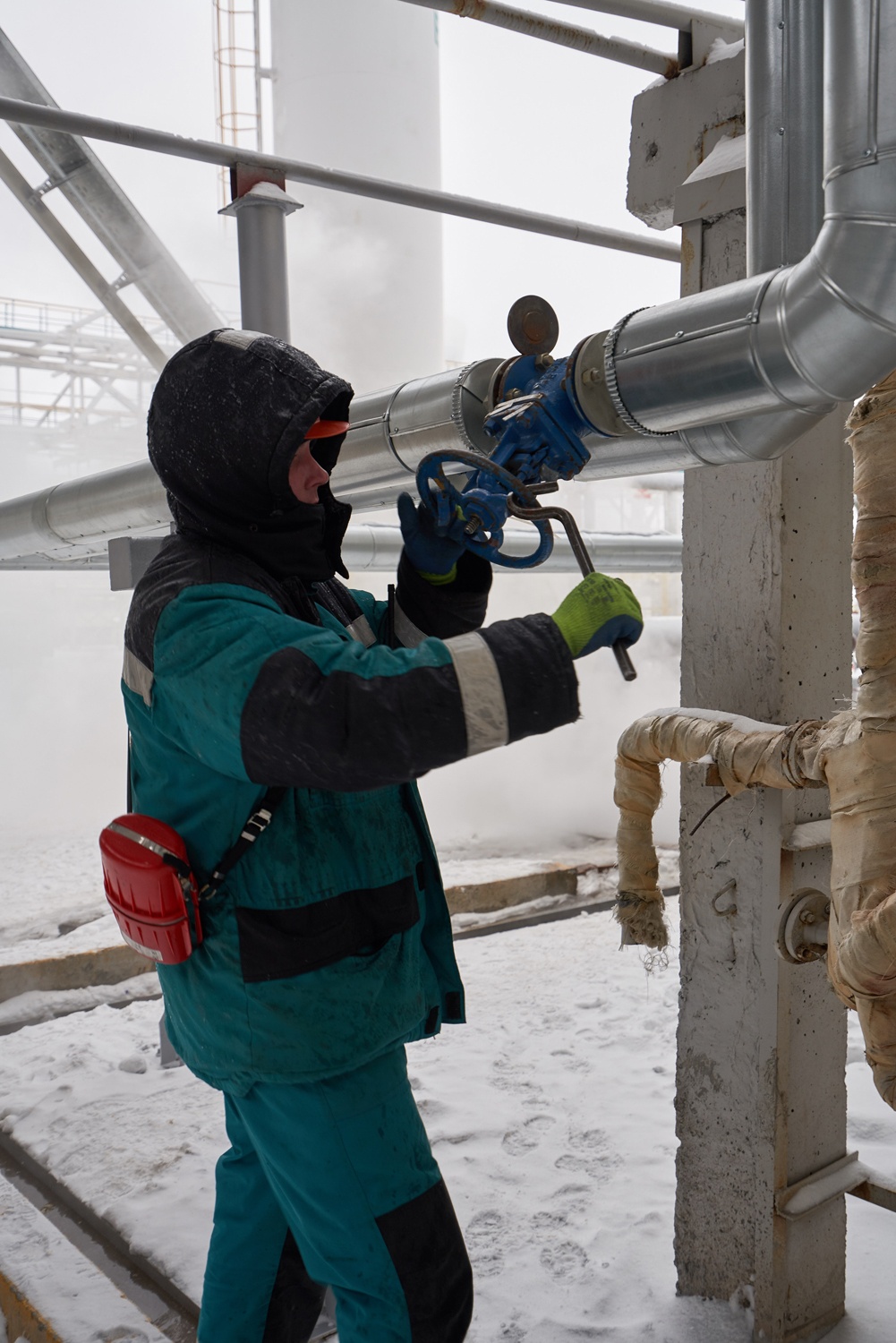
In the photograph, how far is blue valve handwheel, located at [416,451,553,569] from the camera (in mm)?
1270

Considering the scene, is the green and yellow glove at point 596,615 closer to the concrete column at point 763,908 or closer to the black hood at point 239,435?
the black hood at point 239,435

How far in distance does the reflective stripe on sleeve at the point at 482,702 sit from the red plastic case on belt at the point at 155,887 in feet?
1.45

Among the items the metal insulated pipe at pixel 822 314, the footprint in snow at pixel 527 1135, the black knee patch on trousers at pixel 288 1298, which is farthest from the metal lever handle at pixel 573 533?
the footprint in snow at pixel 527 1135

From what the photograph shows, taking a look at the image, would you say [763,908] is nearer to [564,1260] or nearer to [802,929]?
[802,929]

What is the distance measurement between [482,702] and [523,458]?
19.1 inches

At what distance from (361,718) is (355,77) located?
21.2 ft

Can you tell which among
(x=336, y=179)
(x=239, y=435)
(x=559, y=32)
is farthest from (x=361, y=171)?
(x=239, y=435)

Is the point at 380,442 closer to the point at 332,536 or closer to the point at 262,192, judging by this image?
the point at 332,536

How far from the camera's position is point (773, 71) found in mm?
1403

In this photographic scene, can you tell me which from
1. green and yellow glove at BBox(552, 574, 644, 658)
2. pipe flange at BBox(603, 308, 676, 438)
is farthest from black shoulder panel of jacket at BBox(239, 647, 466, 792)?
pipe flange at BBox(603, 308, 676, 438)

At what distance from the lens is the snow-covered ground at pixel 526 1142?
6.45 feet

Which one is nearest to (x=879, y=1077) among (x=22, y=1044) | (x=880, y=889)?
(x=880, y=889)

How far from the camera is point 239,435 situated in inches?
49.7

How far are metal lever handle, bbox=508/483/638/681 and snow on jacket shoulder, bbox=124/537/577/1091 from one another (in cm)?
6
